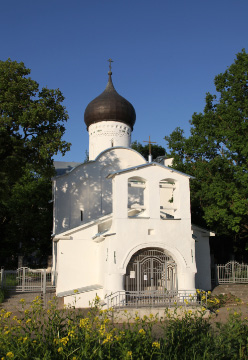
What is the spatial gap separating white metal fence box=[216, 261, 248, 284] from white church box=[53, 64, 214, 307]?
143cm

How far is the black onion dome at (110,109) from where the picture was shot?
72.4 feet

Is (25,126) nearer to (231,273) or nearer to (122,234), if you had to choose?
(122,234)

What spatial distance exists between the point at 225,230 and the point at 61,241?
7.99 metres

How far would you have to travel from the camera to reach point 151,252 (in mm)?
13773

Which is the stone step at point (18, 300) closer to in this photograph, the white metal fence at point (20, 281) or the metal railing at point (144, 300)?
the white metal fence at point (20, 281)

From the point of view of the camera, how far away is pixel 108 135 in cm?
2217

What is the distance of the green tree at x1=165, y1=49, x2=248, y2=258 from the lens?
1535 centimetres

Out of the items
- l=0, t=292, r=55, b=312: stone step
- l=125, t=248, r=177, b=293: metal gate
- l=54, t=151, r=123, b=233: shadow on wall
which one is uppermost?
l=54, t=151, r=123, b=233: shadow on wall

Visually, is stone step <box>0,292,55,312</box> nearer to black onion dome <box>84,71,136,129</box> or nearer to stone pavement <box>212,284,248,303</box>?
stone pavement <box>212,284,248,303</box>

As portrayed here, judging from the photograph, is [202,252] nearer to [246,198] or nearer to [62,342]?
[246,198]

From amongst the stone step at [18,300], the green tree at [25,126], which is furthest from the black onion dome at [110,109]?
the stone step at [18,300]

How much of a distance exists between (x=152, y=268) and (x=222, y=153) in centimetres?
736

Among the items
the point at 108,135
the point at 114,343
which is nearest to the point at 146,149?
the point at 108,135

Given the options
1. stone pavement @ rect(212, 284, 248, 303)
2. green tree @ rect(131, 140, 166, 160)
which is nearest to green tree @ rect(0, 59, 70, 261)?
stone pavement @ rect(212, 284, 248, 303)
